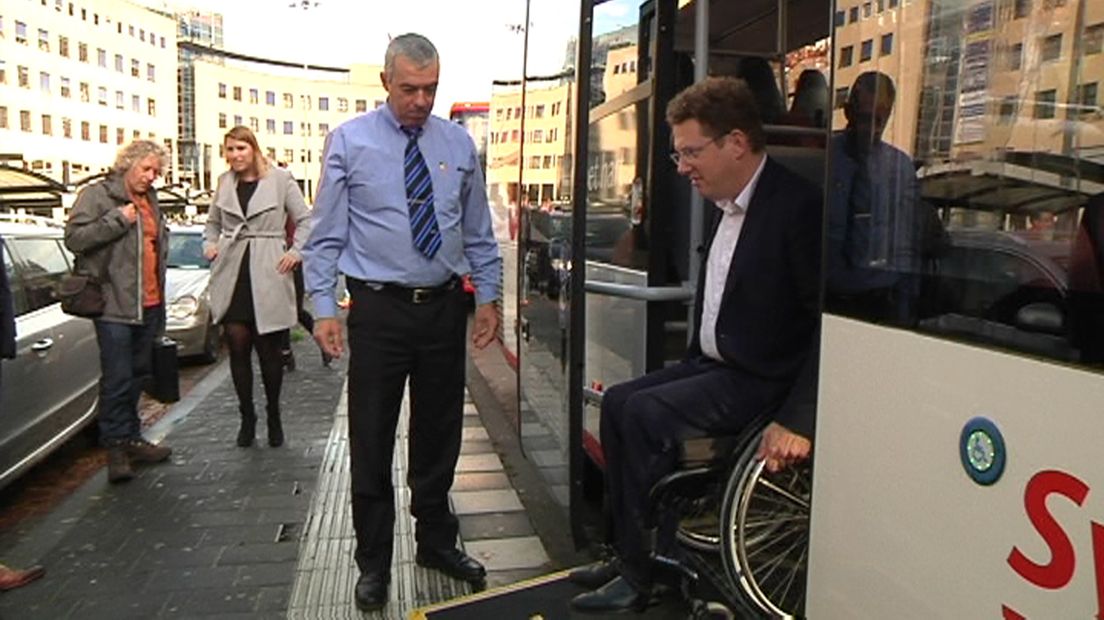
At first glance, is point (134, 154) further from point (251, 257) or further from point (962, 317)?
point (962, 317)

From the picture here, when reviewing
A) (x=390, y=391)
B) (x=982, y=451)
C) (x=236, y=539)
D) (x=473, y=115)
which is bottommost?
(x=236, y=539)

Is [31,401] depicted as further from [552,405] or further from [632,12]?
[632,12]

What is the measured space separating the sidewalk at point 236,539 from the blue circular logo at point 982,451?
2.35 meters

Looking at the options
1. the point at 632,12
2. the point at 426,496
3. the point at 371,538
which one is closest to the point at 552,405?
the point at 426,496

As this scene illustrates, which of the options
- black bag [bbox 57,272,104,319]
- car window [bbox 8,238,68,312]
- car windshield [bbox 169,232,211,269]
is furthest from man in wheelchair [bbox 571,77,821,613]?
car windshield [bbox 169,232,211,269]

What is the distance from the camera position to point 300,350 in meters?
9.62

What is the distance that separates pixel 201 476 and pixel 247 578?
157 cm

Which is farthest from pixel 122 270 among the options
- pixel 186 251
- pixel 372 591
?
pixel 186 251

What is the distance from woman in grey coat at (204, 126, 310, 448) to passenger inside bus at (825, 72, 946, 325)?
158 inches

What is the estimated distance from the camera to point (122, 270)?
4.88 meters

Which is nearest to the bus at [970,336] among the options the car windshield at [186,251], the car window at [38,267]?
the car window at [38,267]

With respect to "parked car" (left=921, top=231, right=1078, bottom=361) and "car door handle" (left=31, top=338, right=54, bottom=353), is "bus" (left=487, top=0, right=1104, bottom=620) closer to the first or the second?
"parked car" (left=921, top=231, right=1078, bottom=361)

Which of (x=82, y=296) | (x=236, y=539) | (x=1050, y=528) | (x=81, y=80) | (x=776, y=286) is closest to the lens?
(x=1050, y=528)

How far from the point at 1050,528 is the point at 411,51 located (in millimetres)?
2558
